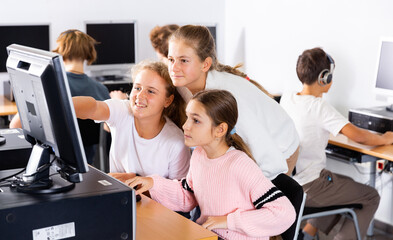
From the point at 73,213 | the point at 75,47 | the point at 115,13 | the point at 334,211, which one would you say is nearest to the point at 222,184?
the point at 73,213

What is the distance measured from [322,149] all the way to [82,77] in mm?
1469

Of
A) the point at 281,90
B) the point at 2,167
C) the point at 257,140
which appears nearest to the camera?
the point at 2,167

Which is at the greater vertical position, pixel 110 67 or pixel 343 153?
pixel 110 67

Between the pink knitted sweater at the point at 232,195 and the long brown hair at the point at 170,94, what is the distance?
0.23 metres

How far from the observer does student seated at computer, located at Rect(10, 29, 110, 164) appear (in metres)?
3.29

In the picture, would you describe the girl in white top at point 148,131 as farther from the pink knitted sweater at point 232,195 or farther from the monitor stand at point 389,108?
the monitor stand at point 389,108

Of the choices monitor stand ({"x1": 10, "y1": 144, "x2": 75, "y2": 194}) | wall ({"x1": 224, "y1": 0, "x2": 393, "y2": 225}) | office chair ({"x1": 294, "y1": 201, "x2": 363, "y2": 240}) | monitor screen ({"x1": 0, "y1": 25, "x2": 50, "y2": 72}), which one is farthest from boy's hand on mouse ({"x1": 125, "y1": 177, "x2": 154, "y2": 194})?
monitor screen ({"x1": 0, "y1": 25, "x2": 50, "y2": 72})

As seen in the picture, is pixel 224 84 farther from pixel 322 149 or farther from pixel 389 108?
pixel 389 108

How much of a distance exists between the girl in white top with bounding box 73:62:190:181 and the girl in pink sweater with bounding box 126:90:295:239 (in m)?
0.12

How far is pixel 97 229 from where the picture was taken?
1418 mm

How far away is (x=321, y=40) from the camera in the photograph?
393cm

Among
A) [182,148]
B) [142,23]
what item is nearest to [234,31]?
[142,23]

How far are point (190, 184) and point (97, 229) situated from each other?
61 cm

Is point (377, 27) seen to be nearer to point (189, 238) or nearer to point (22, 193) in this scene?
point (189, 238)
